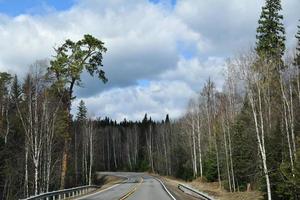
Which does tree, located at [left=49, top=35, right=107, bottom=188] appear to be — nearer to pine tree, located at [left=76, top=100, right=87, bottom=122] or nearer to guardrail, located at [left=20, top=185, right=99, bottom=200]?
guardrail, located at [left=20, top=185, right=99, bottom=200]

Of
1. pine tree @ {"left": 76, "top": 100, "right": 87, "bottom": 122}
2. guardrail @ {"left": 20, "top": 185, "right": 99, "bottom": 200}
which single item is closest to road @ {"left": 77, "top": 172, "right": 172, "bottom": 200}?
guardrail @ {"left": 20, "top": 185, "right": 99, "bottom": 200}

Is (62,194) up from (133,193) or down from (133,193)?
up

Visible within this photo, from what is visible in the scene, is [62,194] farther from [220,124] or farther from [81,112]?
[81,112]

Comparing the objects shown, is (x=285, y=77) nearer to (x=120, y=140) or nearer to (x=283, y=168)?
(x=283, y=168)

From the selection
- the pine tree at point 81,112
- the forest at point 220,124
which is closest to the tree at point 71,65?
the forest at point 220,124

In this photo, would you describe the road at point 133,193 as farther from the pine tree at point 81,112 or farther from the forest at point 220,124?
the pine tree at point 81,112

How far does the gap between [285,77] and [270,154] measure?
816 cm

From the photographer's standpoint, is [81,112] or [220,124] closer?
[220,124]

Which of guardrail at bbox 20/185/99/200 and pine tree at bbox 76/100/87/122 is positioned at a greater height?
pine tree at bbox 76/100/87/122

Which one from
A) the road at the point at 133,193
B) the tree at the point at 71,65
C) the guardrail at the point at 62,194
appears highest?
the tree at the point at 71,65

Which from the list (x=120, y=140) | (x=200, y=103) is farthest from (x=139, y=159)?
(x=200, y=103)

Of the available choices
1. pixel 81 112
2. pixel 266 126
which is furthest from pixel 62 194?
pixel 81 112

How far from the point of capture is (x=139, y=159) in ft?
447

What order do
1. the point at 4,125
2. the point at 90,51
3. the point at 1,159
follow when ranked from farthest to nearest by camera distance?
the point at 4,125, the point at 1,159, the point at 90,51
